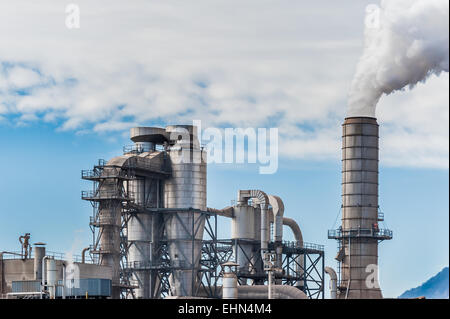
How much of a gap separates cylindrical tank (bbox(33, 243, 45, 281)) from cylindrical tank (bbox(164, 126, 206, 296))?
796 inches

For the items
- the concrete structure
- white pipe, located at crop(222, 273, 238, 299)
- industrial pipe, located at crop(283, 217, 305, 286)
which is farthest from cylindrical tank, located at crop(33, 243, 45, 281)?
industrial pipe, located at crop(283, 217, 305, 286)

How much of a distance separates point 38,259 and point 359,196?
97.4 ft

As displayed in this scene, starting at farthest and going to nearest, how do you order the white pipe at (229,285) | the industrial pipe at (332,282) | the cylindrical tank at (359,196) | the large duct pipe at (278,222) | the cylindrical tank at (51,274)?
the large duct pipe at (278,222), the cylindrical tank at (359,196), the industrial pipe at (332,282), the white pipe at (229,285), the cylindrical tank at (51,274)

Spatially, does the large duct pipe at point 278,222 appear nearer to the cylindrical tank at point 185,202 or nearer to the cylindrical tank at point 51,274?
the cylindrical tank at point 185,202

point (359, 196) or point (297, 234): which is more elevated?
point (359, 196)

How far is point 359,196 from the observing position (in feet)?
295

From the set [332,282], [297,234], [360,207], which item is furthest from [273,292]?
[297,234]

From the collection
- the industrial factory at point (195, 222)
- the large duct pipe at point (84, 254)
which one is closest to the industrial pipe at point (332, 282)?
the industrial factory at point (195, 222)

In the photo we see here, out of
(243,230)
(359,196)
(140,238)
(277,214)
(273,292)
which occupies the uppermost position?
(359,196)

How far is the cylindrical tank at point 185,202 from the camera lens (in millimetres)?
91688

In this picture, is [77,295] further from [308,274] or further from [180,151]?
[308,274]

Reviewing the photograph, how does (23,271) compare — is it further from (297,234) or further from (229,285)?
(297,234)

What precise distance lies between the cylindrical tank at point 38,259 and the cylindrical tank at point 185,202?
20229 mm
